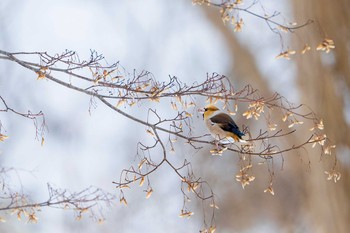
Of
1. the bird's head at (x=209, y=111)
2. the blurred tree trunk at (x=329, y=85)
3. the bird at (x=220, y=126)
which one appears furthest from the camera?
the blurred tree trunk at (x=329, y=85)

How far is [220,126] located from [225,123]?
0.02 metres

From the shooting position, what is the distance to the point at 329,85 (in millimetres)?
4191

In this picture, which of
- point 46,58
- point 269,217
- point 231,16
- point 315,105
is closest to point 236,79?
point 269,217

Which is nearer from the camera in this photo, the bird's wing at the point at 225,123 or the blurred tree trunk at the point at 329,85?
the bird's wing at the point at 225,123

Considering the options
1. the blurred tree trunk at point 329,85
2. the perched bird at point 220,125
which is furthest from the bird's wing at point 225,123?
the blurred tree trunk at point 329,85

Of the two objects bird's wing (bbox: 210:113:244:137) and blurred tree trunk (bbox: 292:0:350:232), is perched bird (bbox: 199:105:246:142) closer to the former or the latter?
bird's wing (bbox: 210:113:244:137)

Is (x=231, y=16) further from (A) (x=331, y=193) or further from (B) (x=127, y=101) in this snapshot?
(A) (x=331, y=193)

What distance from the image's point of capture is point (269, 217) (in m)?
6.52

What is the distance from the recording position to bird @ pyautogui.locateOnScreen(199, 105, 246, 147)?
2.23 metres

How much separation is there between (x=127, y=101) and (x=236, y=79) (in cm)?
424

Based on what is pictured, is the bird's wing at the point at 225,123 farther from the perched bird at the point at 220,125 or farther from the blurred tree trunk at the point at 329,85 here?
the blurred tree trunk at the point at 329,85

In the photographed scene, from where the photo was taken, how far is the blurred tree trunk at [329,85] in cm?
411

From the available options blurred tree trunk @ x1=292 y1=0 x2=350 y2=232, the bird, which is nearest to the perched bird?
the bird

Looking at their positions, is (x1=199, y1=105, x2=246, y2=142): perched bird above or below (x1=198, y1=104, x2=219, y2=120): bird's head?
below
